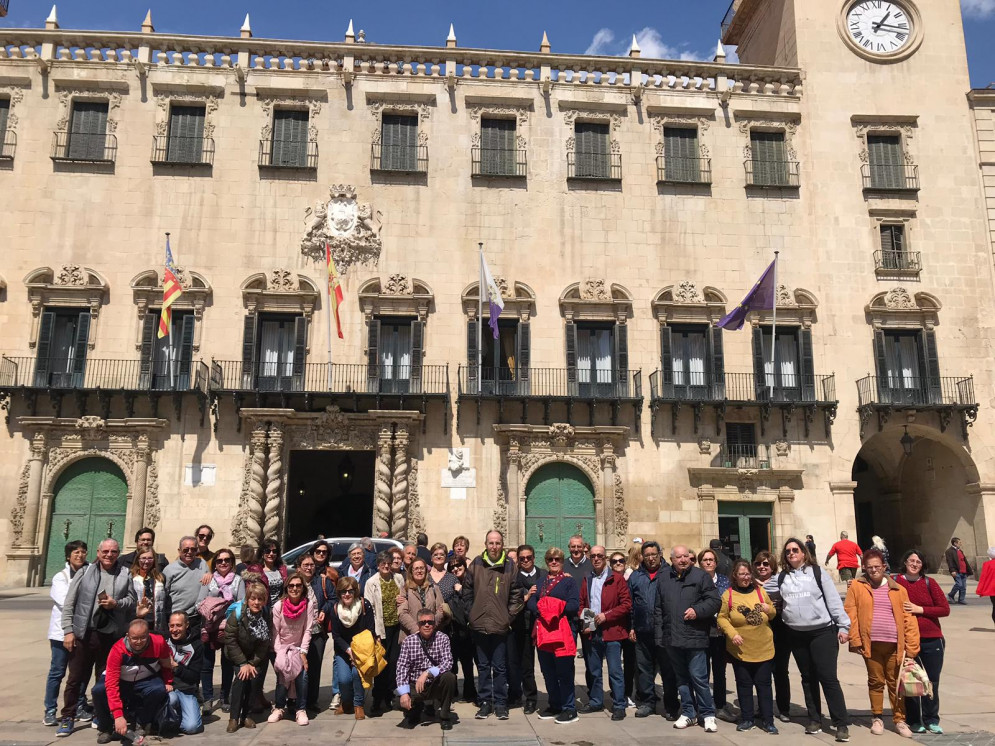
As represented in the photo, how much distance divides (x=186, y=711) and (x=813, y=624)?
21.7 feet

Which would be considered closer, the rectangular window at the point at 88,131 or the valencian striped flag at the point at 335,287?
the valencian striped flag at the point at 335,287

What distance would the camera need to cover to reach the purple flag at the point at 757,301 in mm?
23438

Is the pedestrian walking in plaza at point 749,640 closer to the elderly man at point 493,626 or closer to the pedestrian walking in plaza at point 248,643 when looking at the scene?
the elderly man at point 493,626

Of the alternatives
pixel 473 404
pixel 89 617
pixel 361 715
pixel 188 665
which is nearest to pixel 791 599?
pixel 361 715

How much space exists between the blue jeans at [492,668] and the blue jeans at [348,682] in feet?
4.43

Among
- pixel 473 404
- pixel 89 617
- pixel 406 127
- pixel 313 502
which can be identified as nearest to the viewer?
pixel 89 617

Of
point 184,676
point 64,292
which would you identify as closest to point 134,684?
point 184,676

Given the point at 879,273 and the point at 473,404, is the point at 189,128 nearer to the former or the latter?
the point at 473,404

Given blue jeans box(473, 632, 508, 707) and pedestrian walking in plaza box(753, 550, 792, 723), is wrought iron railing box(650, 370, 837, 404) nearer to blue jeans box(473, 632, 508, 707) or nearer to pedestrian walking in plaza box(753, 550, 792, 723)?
pedestrian walking in plaza box(753, 550, 792, 723)

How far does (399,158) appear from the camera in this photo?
26.2 m

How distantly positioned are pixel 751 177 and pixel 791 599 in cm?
2089

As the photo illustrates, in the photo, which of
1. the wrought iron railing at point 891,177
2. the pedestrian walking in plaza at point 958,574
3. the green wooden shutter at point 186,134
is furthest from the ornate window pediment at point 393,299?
the pedestrian walking in plaza at point 958,574

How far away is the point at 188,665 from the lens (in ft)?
28.1

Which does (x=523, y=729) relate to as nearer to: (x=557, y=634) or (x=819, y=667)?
(x=557, y=634)
